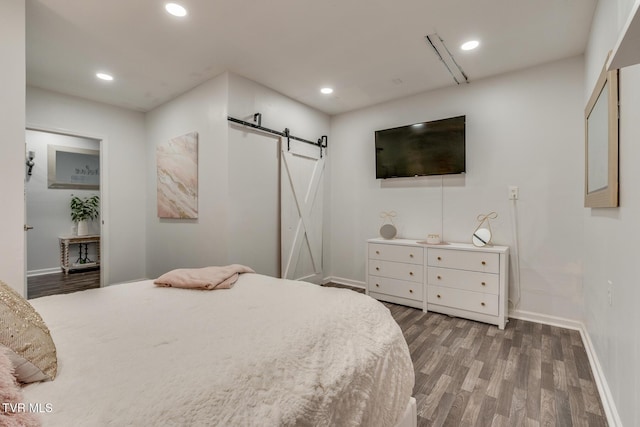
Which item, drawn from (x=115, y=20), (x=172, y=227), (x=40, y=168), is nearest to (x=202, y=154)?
(x=172, y=227)

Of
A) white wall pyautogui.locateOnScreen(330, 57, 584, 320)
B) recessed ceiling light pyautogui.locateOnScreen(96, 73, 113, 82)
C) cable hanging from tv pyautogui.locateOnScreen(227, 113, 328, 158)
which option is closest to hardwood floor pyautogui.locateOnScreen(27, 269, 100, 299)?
recessed ceiling light pyautogui.locateOnScreen(96, 73, 113, 82)

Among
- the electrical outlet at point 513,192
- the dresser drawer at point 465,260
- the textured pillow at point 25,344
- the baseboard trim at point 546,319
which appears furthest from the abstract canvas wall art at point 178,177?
the baseboard trim at point 546,319

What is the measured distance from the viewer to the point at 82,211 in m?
5.33

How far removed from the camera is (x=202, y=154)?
334cm

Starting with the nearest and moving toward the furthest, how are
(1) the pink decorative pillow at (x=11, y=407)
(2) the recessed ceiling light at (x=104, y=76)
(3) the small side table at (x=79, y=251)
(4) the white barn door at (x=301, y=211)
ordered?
(1) the pink decorative pillow at (x=11, y=407) < (2) the recessed ceiling light at (x=104, y=76) < (4) the white barn door at (x=301, y=211) < (3) the small side table at (x=79, y=251)

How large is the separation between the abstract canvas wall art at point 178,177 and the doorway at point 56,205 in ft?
5.35

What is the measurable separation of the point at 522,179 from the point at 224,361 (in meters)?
3.24

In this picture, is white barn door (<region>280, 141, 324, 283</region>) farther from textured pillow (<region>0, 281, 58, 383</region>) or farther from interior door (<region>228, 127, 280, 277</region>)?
textured pillow (<region>0, 281, 58, 383</region>)

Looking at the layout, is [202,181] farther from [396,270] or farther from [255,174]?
[396,270]

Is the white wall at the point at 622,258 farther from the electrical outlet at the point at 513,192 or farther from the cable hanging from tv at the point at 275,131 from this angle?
the cable hanging from tv at the point at 275,131

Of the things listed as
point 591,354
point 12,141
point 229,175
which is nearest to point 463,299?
point 591,354

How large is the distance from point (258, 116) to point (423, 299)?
107 inches

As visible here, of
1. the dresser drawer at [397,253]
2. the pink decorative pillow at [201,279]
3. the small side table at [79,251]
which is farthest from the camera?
the small side table at [79,251]

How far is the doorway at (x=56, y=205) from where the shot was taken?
4.83 metres
